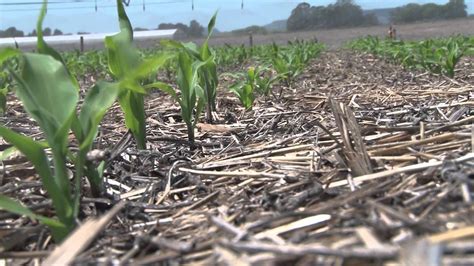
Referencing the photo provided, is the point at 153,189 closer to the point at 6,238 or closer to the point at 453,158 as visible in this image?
the point at 6,238

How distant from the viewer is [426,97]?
2.64 m

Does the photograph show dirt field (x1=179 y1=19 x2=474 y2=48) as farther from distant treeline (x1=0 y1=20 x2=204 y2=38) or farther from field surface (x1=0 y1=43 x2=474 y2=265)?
field surface (x1=0 y1=43 x2=474 y2=265)

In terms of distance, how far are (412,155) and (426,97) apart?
1.50 metres

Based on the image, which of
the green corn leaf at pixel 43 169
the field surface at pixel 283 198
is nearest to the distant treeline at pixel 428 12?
the field surface at pixel 283 198

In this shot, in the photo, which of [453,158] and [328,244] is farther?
[453,158]

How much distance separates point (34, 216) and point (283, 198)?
44cm

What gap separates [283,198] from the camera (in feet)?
3.53

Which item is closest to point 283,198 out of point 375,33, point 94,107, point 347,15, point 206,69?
point 94,107

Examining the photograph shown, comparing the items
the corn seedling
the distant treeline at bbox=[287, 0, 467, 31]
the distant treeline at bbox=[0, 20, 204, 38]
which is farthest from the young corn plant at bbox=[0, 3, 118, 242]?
the distant treeline at bbox=[287, 0, 467, 31]

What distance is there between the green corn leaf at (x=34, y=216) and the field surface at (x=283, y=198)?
0.16ft

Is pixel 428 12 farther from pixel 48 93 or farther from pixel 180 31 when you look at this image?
pixel 48 93

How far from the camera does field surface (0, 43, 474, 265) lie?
737 millimetres

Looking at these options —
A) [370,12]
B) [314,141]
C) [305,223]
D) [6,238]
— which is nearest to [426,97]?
[314,141]

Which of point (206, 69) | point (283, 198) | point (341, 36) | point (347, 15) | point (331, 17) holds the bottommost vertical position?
point (341, 36)
